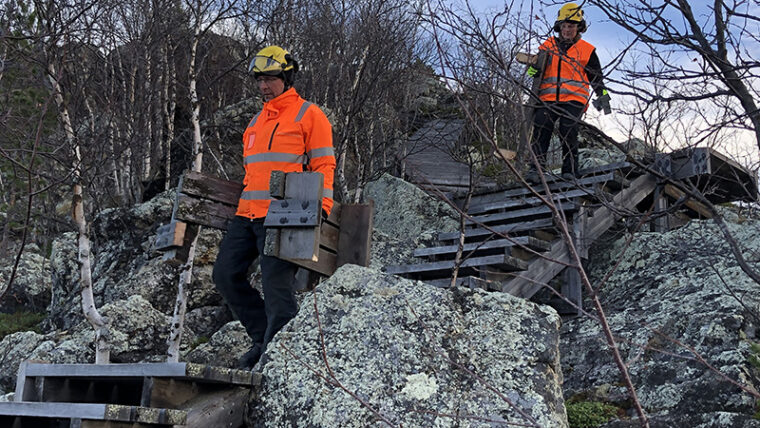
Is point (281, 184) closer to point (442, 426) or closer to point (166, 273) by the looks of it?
point (442, 426)

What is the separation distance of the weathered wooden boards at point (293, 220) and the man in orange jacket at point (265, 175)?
0.63ft

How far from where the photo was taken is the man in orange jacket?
506 cm

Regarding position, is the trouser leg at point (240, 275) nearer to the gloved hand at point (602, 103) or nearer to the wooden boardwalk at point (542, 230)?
the wooden boardwalk at point (542, 230)

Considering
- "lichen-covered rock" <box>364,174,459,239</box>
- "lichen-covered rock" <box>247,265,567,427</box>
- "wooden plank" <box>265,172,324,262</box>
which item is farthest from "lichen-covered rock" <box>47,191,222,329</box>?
"lichen-covered rock" <box>247,265,567,427</box>

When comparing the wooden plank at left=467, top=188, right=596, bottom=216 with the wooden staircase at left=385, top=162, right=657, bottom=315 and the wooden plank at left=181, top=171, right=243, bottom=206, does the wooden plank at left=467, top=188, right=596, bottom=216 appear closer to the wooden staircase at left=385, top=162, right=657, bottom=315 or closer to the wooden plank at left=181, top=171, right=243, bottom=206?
the wooden staircase at left=385, top=162, right=657, bottom=315

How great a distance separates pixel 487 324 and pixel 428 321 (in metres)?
0.32

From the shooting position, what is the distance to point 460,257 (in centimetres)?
702

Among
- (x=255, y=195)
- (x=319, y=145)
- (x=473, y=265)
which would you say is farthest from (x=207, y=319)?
(x=319, y=145)

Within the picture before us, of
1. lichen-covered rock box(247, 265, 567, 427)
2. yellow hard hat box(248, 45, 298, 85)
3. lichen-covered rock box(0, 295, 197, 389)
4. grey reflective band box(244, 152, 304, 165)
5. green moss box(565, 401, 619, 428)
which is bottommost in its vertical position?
lichen-covered rock box(0, 295, 197, 389)

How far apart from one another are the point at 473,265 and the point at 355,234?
2.06 metres

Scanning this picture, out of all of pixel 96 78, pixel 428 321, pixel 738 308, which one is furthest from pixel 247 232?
pixel 96 78

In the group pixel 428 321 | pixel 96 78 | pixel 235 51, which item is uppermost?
pixel 235 51

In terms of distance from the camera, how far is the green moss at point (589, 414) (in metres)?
5.07

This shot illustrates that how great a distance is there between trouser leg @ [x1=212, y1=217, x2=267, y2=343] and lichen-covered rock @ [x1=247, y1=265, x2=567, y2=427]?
0.76 m
